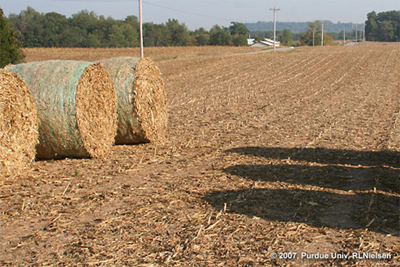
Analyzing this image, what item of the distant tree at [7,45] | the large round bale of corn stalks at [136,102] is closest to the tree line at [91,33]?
the distant tree at [7,45]

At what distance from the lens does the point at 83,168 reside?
835 cm

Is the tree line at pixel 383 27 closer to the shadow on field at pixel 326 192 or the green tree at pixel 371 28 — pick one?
the green tree at pixel 371 28

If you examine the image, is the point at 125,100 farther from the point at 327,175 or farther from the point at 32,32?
the point at 32,32

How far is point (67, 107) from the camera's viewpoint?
8.31m

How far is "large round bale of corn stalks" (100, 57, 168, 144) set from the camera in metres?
9.77

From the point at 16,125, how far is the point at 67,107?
0.82 metres

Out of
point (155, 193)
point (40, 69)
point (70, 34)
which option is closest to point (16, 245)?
point (155, 193)

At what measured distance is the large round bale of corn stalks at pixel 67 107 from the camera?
27.2 feet

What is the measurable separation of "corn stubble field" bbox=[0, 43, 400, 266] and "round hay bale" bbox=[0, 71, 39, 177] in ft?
0.86

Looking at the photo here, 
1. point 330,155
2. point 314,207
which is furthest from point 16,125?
point 330,155

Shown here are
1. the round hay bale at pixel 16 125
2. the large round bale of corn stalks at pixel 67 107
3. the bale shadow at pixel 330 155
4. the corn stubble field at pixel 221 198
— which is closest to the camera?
the corn stubble field at pixel 221 198

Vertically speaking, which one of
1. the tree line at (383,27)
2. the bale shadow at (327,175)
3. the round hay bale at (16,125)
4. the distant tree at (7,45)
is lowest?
the bale shadow at (327,175)

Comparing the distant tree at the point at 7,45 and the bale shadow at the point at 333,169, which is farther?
the distant tree at the point at 7,45

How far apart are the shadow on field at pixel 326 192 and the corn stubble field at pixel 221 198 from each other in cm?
2
